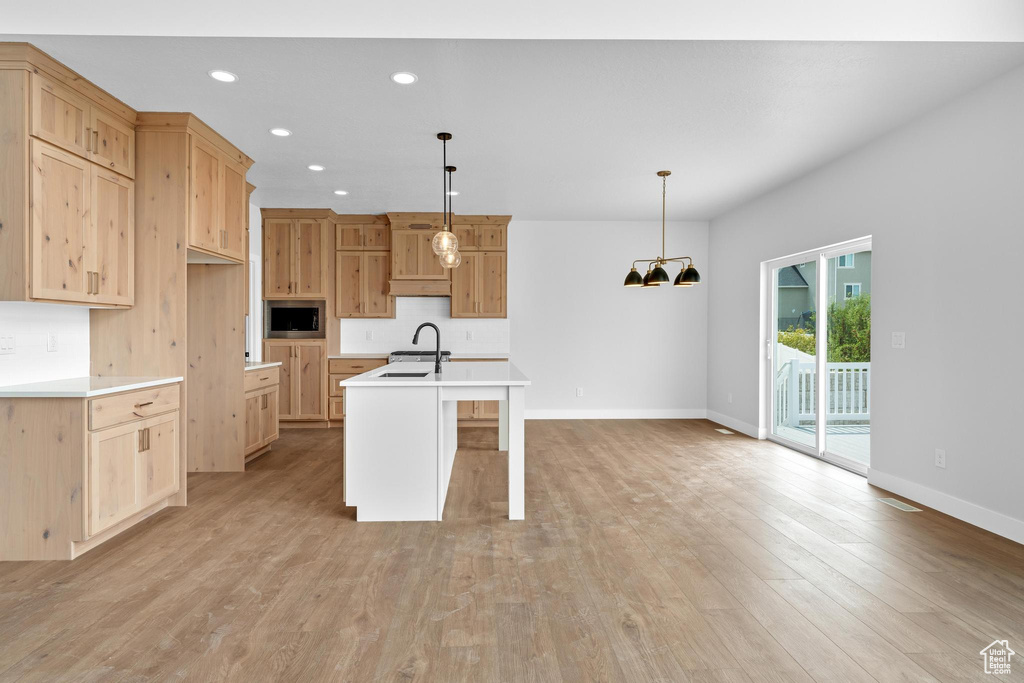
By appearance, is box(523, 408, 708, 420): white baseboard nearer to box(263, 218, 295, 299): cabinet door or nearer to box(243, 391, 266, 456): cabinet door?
box(243, 391, 266, 456): cabinet door

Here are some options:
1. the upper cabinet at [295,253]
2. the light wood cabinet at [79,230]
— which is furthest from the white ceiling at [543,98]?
the upper cabinet at [295,253]

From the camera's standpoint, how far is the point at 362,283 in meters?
6.97

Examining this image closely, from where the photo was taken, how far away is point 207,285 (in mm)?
4570

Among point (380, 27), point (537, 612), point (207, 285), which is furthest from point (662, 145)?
point (207, 285)

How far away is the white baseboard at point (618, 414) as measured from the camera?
24.4 ft

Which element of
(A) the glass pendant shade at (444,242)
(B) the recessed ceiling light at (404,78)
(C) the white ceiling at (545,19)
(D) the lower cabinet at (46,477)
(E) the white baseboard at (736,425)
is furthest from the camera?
(E) the white baseboard at (736,425)

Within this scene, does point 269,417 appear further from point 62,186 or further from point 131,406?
point 62,186

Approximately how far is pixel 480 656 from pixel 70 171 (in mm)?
3370

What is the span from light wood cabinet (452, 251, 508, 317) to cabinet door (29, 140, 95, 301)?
4136 mm

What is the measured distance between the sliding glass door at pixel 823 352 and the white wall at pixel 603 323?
5.20ft

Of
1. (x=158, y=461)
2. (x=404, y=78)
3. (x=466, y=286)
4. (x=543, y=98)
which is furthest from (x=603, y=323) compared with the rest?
(x=158, y=461)

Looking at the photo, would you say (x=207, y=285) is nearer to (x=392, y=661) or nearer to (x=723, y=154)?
(x=392, y=661)

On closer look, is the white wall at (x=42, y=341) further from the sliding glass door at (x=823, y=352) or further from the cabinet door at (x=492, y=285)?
the sliding glass door at (x=823, y=352)

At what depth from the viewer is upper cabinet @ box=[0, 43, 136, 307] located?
2.74m
